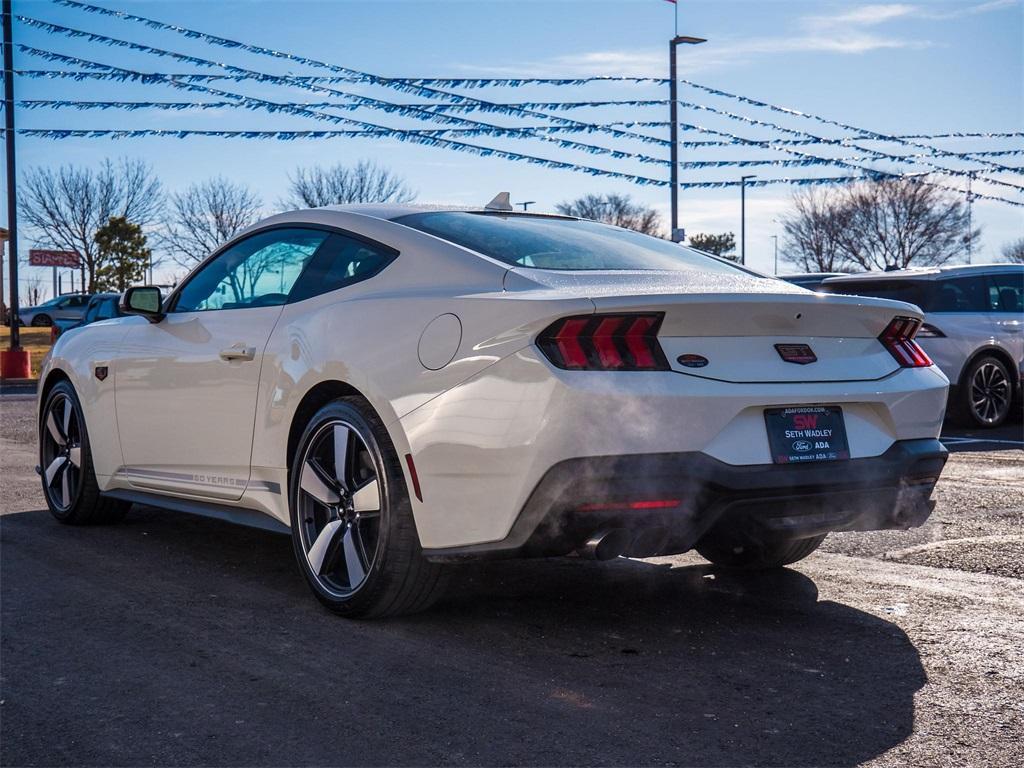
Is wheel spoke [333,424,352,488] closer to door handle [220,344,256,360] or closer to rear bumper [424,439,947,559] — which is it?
rear bumper [424,439,947,559]

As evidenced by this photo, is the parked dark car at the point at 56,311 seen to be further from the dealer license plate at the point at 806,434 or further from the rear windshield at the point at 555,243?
the dealer license plate at the point at 806,434

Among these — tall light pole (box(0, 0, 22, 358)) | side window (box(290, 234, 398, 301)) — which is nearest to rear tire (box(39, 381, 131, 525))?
side window (box(290, 234, 398, 301))

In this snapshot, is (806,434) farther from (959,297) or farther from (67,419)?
(959,297)

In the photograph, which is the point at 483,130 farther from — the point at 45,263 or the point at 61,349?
the point at 45,263

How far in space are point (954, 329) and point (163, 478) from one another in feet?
28.1

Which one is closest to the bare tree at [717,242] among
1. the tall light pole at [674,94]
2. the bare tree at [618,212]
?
the bare tree at [618,212]

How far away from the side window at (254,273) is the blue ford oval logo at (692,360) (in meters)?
1.77

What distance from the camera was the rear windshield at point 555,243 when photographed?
4.37m

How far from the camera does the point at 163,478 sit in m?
5.47

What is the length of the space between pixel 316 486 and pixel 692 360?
149cm

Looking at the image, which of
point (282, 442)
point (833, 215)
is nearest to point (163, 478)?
point (282, 442)

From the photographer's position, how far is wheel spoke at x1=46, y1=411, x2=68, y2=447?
6450mm

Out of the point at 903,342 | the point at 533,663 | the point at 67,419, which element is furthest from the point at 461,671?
the point at 67,419

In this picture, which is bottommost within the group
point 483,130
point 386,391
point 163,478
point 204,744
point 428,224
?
point 204,744
